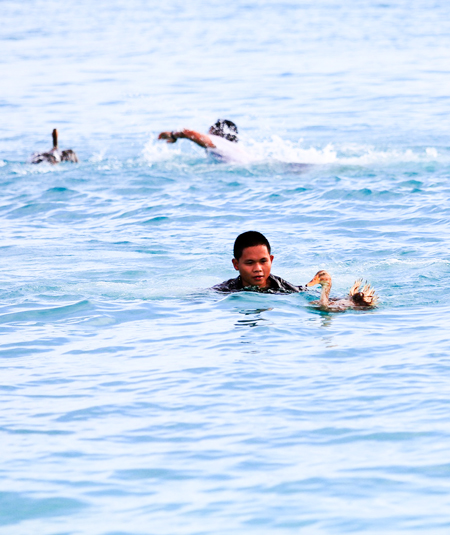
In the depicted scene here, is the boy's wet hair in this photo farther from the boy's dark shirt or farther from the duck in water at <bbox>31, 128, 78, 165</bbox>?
the boy's dark shirt

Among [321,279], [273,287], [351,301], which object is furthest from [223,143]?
[321,279]

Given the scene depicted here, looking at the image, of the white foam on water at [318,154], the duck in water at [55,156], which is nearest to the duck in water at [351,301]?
the white foam on water at [318,154]

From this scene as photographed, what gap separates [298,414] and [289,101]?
19970mm

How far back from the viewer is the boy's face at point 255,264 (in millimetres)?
8414

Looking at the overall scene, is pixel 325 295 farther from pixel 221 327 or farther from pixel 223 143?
pixel 223 143

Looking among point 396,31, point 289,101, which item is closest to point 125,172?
point 289,101

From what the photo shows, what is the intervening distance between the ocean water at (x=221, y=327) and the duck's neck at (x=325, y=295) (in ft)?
0.41

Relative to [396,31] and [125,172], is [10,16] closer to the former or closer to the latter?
[396,31]

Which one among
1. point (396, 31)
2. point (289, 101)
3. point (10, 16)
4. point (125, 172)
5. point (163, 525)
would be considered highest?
point (10, 16)

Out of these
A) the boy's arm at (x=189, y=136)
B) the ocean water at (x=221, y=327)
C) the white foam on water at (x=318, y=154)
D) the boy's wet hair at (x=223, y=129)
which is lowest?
the ocean water at (x=221, y=327)

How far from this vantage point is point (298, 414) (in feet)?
19.7

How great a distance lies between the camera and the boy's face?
8414 mm

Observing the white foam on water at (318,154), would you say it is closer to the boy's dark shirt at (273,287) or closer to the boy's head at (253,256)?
the boy's dark shirt at (273,287)

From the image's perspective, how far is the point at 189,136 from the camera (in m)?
15.3
